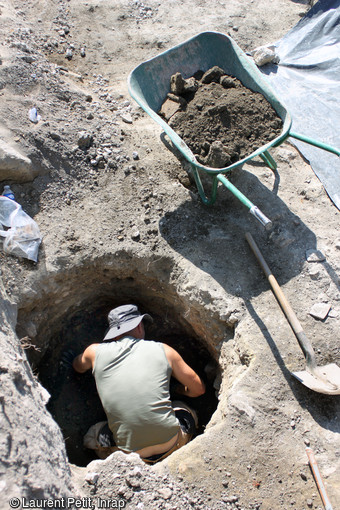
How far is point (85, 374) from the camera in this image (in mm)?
3977

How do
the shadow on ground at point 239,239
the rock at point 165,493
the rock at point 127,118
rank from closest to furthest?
the rock at point 165,493, the shadow on ground at point 239,239, the rock at point 127,118

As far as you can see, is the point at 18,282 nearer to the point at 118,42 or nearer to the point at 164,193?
the point at 164,193

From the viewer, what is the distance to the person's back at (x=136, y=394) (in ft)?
9.84

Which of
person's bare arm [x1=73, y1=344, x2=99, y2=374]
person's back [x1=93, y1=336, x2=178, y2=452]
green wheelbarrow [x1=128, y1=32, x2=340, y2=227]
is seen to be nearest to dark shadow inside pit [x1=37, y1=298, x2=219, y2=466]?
person's bare arm [x1=73, y1=344, x2=99, y2=374]

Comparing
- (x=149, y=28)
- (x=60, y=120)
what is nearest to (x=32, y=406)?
(x=60, y=120)

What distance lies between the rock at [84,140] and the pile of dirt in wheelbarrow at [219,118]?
2.51 ft

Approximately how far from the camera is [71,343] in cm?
402

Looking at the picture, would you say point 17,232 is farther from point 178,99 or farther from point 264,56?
point 264,56

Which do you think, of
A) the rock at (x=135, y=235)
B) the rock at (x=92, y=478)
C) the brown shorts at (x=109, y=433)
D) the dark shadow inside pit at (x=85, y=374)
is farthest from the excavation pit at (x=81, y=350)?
the rock at (x=92, y=478)

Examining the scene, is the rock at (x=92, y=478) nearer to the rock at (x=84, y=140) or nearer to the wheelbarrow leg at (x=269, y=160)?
the rock at (x=84, y=140)

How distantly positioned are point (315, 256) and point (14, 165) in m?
2.84

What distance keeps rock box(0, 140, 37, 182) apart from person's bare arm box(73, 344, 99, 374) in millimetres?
1693

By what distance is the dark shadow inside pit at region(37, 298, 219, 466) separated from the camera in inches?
148

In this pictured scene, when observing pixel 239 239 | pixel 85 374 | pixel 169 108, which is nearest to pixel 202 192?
pixel 239 239
